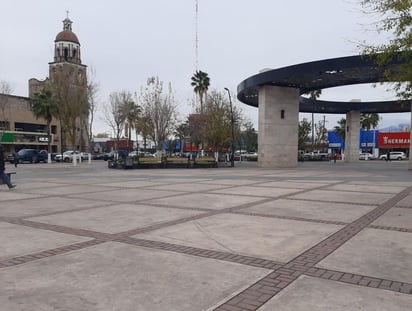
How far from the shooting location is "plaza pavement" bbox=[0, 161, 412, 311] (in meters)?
3.91

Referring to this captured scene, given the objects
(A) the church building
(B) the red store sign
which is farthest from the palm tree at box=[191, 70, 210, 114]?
(B) the red store sign

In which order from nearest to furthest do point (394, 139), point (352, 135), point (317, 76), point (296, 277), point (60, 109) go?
point (296, 277)
point (317, 76)
point (60, 109)
point (352, 135)
point (394, 139)

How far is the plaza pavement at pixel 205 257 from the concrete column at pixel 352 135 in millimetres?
41657

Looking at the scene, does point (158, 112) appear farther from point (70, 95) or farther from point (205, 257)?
point (205, 257)

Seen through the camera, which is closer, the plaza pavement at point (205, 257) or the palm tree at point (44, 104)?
the plaza pavement at point (205, 257)

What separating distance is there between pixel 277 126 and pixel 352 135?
21.0 m

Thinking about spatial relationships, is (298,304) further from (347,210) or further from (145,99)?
(145,99)

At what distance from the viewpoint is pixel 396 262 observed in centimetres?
514

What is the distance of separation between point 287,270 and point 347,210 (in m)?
5.31

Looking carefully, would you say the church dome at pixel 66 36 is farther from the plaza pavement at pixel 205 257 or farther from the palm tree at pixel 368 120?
the plaza pavement at pixel 205 257

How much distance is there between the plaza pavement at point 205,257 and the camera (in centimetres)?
391

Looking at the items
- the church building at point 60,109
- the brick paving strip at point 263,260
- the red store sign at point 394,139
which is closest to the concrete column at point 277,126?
the church building at point 60,109

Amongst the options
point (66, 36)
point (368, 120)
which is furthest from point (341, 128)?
point (66, 36)

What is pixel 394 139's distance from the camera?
7075 centimetres
